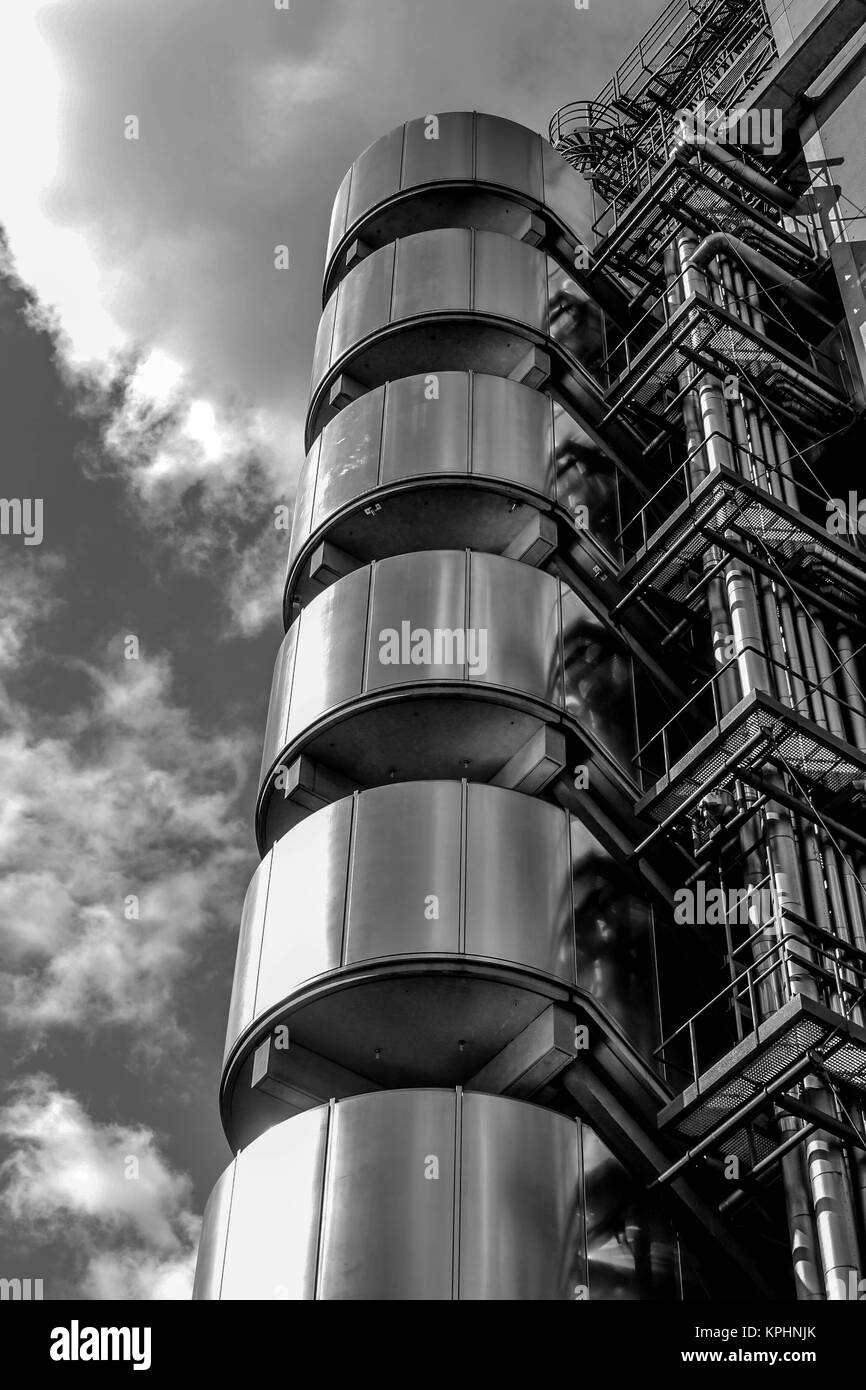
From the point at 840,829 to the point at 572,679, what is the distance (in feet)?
14.3

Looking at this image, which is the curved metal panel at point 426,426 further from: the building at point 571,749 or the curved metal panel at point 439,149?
the curved metal panel at point 439,149

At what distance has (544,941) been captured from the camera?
18.4 metres

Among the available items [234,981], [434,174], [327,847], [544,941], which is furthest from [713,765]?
[434,174]

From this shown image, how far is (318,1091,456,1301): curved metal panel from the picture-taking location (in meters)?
→ 15.3

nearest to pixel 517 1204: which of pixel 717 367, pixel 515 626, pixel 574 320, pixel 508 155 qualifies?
pixel 515 626

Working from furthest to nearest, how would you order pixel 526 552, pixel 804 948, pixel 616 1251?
pixel 526 552 < pixel 804 948 < pixel 616 1251

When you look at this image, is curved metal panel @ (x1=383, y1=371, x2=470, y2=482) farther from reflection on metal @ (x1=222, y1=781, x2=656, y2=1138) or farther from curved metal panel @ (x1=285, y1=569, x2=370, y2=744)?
reflection on metal @ (x1=222, y1=781, x2=656, y2=1138)

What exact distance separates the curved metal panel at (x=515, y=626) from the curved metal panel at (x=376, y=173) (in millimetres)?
11271

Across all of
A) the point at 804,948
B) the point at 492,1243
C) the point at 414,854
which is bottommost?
the point at 492,1243

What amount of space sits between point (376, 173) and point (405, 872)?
17280mm

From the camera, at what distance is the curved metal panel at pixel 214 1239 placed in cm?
1669

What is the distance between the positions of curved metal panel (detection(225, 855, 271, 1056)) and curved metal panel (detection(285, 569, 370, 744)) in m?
A: 2.09

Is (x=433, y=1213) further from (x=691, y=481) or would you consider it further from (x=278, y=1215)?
(x=691, y=481)

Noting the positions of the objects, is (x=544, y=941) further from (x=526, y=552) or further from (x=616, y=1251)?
(x=526, y=552)
